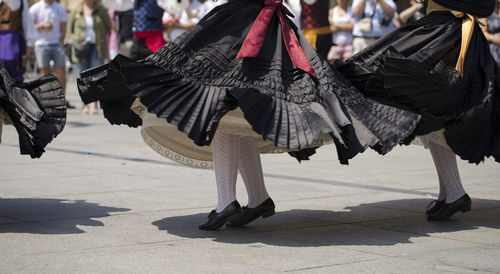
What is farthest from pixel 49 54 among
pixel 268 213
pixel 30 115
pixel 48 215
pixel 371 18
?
pixel 268 213

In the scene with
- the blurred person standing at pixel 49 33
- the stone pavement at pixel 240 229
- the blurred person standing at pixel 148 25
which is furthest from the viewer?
the blurred person standing at pixel 49 33

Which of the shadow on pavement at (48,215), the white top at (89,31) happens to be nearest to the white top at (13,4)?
the white top at (89,31)

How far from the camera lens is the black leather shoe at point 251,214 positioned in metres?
4.92

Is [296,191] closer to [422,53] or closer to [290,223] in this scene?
[290,223]

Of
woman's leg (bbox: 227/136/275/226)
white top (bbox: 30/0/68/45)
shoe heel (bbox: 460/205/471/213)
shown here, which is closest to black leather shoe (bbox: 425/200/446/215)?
shoe heel (bbox: 460/205/471/213)

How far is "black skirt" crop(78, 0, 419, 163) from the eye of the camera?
14.1 feet

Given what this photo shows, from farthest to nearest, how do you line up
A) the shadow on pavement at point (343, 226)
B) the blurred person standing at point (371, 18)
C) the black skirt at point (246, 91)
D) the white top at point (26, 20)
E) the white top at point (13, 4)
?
1. the blurred person standing at point (371, 18)
2. the white top at point (26, 20)
3. the white top at point (13, 4)
4. the shadow on pavement at point (343, 226)
5. the black skirt at point (246, 91)

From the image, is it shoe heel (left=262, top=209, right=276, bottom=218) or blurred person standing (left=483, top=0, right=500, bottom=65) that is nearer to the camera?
shoe heel (left=262, top=209, right=276, bottom=218)

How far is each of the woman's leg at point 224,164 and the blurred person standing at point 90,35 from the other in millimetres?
8750

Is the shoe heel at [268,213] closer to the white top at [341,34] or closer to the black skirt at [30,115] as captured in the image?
the black skirt at [30,115]

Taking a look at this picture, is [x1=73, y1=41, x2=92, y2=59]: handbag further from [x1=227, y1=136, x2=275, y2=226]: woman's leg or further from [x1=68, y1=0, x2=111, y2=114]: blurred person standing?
[x1=227, y1=136, x2=275, y2=226]: woman's leg

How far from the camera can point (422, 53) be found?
16.4 ft

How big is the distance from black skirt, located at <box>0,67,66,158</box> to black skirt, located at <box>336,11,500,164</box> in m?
1.69

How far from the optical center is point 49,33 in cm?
1261
